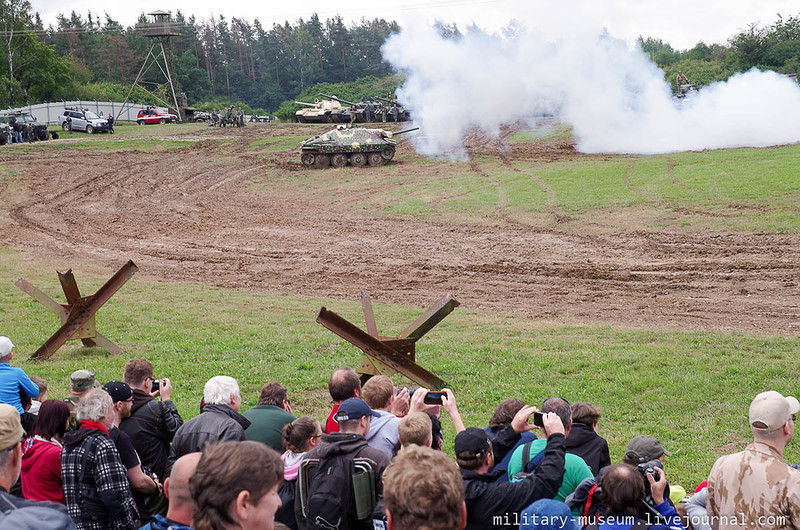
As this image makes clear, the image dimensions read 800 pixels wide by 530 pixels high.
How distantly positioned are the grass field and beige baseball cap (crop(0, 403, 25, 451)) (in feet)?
16.3

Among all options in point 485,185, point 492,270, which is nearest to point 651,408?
point 492,270

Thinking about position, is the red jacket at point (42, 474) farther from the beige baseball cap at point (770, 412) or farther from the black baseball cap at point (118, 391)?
the beige baseball cap at point (770, 412)

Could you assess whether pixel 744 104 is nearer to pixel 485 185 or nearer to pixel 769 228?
pixel 485 185

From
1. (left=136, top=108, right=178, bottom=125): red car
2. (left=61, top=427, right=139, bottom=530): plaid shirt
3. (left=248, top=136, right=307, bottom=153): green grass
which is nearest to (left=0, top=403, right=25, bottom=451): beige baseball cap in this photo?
(left=61, top=427, right=139, bottom=530): plaid shirt

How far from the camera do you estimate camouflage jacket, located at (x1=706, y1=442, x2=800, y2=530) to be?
4465 mm

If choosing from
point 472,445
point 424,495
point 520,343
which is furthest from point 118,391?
point 520,343

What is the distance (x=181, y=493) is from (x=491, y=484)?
1.75 metres

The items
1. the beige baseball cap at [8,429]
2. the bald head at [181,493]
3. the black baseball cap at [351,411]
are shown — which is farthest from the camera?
the black baseball cap at [351,411]

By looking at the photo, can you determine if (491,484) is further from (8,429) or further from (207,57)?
(207,57)

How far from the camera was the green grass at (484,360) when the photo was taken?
899 centimetres

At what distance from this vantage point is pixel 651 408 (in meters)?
9.30

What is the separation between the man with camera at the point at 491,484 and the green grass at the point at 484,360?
118 inches

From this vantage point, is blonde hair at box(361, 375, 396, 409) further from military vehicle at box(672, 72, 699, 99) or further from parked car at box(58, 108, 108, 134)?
parked car at box(58, 108, 108, 134)

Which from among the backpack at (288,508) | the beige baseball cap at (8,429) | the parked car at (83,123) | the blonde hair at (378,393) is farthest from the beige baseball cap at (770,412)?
the parked car at (83,123)
